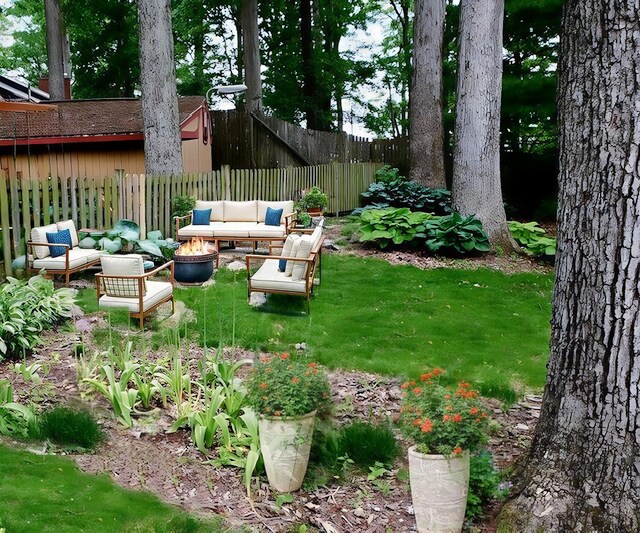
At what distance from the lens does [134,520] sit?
303 cm

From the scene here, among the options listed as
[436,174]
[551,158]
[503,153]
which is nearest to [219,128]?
[436,174]

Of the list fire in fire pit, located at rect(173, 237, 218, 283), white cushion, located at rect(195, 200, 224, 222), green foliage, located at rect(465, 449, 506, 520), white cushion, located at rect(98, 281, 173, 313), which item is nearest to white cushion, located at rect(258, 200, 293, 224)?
white cushion, located at rect(195, 200, 224, 222)

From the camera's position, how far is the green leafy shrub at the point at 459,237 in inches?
402

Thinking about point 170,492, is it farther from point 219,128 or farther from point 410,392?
point 219,128

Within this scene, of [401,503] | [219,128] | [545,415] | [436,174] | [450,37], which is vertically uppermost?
[450,37]

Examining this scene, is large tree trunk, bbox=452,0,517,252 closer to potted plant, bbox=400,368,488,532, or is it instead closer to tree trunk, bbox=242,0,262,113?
potted plant, bbox=400,368,488,532

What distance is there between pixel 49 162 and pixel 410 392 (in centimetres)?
1294

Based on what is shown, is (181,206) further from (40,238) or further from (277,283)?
(277,283)

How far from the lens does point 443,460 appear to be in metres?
3.04

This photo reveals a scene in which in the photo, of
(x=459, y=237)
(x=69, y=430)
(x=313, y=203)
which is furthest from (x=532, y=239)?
(x=69, y=430)

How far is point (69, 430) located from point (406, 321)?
4.08 meters

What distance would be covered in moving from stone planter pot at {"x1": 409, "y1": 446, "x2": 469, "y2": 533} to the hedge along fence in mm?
6966

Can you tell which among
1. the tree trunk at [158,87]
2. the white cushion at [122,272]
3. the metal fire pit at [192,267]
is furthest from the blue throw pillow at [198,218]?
the white cushion at [122,272]

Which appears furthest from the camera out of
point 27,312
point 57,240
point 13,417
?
point 57,240
